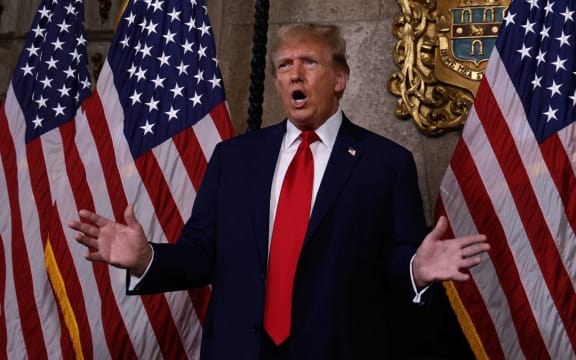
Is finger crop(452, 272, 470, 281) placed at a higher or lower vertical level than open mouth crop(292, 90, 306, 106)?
lower

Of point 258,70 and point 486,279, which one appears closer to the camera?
point 486,279

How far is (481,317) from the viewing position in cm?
265

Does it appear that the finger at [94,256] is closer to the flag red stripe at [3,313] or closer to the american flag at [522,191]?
the flag red stripe at [3,313]

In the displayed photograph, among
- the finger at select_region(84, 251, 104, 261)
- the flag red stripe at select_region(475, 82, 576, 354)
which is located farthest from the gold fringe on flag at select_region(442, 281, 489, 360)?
the finger at select_region(84, 251, 104, 261)

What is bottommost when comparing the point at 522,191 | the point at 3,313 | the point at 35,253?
the point at 3,313

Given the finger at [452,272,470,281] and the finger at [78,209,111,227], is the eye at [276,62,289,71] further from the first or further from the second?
the finger at [452,272,470,281]

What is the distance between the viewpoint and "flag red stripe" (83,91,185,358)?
2.84 meters

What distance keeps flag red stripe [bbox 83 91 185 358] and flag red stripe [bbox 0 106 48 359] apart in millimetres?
366

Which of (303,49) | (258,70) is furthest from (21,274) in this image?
(303,49)

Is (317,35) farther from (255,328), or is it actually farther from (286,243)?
(255,328)

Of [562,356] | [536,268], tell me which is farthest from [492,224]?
[562,356]

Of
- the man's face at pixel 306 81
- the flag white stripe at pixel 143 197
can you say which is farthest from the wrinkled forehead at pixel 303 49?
the flag white stripe at pixel 143 197

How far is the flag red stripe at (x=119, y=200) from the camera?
2.84 meters

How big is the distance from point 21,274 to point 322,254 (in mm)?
1468
